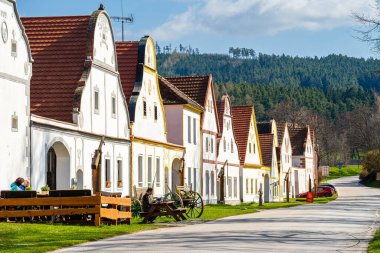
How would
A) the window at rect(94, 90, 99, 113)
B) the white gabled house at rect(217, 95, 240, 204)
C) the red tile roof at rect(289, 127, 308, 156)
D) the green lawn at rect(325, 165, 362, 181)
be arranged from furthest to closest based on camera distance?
the green lawn at rect(325, 165, 362, 181) < the red tile roof at rect(289, 127, 308, 156) < the white gabled house at rect(217, 95, 240, 204) < the window at rect(94, 90, 99, 113)

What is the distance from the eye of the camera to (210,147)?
Result: 6397 centimetres

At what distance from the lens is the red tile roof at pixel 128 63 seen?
4678 cm

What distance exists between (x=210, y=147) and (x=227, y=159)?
598 cm

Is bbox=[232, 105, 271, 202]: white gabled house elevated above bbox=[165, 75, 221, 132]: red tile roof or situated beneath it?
situated beneath

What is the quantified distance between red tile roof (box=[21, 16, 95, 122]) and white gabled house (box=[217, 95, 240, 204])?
25.6 m

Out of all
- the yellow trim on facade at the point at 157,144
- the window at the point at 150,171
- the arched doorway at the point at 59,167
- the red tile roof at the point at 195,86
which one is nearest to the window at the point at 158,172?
the yellow trim on facade at the point at 157,144

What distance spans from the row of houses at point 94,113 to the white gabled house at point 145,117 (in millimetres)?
52

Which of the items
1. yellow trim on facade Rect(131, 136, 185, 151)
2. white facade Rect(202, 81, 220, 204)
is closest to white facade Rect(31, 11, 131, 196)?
yellow trim on facade Rect(131, 136, 185, 151)

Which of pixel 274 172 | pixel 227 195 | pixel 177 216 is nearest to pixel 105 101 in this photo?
pixel 177 216

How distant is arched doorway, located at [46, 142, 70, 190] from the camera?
35594mm

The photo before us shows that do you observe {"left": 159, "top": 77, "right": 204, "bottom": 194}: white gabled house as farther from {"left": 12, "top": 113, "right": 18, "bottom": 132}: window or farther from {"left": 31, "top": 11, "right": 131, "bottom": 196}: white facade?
{"left": 12, "top": 113, "right": 18, "bottom": 132}: window

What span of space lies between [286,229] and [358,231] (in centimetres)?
211

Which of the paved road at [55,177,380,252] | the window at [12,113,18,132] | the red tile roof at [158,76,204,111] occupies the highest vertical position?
the red tile roof at [158,76,204,111]

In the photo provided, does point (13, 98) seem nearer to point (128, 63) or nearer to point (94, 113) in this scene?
point (94, 113)
